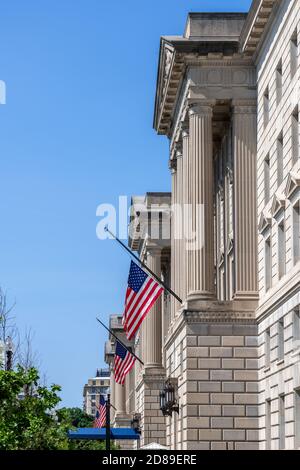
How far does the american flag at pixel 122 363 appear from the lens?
7300cm

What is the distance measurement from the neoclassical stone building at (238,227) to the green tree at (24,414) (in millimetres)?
6200

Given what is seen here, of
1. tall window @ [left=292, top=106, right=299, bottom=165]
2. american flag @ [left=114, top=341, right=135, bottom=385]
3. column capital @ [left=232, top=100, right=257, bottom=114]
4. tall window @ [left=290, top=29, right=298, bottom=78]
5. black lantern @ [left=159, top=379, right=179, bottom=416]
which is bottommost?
black lantern @ [left=159, top=379, right=179, bottom=416]

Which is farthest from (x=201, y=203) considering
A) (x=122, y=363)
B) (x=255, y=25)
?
(x=122, y=363)

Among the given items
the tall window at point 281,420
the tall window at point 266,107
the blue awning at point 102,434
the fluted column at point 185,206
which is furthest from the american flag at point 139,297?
the blue awning at point 102,434

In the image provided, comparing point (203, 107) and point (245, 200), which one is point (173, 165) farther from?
point (245, 200)

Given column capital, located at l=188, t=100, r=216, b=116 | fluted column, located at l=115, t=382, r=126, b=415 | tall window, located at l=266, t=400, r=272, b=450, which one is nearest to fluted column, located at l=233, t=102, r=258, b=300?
column capital, located at l=188, t=100, r=216, b=116

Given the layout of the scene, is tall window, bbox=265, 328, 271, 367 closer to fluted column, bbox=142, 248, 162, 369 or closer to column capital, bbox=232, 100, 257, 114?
column capital, bbox=232, 100, 257, 114

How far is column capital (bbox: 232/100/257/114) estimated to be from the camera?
58.7 m

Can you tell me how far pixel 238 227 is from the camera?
188ft

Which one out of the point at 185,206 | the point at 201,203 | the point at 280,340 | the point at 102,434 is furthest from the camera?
the point at 102,434

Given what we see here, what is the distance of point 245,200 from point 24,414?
13.7 metres

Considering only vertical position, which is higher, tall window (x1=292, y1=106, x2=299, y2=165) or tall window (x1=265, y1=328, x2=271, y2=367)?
tall window (x1=292, y1=106, x2=299, y2=165)

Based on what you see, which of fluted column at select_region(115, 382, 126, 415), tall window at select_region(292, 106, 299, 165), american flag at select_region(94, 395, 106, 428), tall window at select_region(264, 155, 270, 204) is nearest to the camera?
tall window at select_region(292, 106, 299, 165)

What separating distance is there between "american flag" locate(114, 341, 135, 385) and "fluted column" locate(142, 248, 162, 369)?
1645cm
